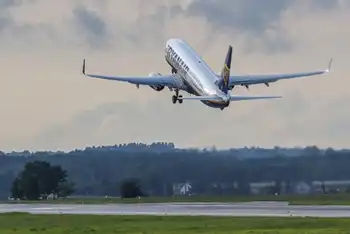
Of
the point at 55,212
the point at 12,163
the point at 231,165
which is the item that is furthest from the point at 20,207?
the point at 12,163

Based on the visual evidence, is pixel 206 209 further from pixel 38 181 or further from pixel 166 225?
pixel 38 181

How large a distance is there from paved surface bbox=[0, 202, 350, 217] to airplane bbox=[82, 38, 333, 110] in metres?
14.8

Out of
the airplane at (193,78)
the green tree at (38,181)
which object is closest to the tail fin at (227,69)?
the airplane at (193,78)

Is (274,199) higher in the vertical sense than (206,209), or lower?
higher

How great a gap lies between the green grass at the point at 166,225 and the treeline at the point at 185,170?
39.0 meters

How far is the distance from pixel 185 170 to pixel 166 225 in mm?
54553

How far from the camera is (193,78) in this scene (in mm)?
138875

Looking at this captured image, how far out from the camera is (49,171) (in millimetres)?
156750

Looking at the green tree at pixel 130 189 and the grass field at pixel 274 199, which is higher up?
the green tree at pixel 130 189

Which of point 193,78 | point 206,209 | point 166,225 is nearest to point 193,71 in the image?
point 193,78

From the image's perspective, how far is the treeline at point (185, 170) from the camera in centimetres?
13500

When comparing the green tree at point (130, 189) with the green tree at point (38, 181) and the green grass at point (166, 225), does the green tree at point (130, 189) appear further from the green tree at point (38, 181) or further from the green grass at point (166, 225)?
the green grass at point (166, 225)

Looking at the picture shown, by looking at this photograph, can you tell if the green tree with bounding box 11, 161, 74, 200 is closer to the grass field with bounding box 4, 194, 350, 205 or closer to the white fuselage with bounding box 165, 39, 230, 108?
the grass field with bounding box 4, 194, 350, 205

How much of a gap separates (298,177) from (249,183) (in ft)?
18.4
